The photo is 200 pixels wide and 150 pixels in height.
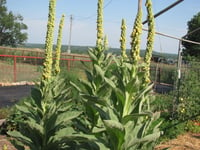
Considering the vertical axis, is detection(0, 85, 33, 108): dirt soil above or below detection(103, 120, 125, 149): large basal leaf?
below

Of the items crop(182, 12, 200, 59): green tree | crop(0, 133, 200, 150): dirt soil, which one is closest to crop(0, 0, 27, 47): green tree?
crop(182, 12, 200, 59): green tree

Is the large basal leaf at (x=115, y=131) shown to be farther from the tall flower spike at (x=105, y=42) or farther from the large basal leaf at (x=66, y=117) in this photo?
the tall flower spike at (x=105, y=42)

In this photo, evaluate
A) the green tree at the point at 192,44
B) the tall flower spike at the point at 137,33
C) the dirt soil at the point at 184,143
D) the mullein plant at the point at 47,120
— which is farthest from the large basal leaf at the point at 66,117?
the green tree at the point at 192,44

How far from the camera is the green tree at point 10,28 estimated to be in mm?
44438

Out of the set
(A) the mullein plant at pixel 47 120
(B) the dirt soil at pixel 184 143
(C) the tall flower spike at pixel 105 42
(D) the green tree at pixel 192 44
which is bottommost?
(B) the dirt soil at pixel 184 143

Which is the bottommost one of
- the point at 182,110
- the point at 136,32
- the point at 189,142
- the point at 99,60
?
the point at 189,142

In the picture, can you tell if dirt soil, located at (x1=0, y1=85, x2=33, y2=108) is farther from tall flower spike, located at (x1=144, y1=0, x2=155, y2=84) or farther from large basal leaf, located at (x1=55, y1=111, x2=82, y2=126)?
tall flower spike, located at (x1=144, y1=0, x2=155, y2=84)

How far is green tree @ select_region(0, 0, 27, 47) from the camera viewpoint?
4444cm

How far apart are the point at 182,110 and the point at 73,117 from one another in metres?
6.56

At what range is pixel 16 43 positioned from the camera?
154ft

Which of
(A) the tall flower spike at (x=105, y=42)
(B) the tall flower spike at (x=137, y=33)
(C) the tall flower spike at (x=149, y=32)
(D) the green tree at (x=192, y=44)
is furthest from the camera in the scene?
(D) the green tree at (x=192, y=44)

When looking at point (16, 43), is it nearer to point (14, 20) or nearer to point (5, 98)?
point (14, 20)

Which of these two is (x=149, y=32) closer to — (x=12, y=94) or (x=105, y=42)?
(x=105, y=42)

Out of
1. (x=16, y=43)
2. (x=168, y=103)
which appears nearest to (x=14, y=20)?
(x=16, y=43)
